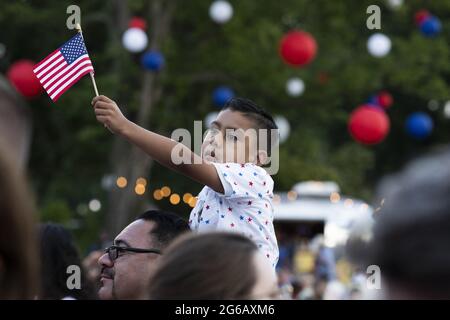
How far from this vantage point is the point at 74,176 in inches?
862

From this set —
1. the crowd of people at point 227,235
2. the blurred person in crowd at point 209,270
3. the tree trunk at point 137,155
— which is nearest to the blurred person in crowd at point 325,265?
the tree trunk at point 137,155

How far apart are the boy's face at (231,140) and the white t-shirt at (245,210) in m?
0.14

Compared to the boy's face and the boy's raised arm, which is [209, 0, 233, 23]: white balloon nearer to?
the boy's face

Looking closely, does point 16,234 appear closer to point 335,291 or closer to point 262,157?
point 262,157

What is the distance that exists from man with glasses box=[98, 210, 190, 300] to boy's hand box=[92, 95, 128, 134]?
0.45 m

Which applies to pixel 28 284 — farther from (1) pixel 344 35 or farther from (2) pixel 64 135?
(2) pixel 64 135

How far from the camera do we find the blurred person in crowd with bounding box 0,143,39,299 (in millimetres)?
1613

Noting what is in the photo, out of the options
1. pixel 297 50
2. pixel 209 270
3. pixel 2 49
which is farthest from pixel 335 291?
pixel 209 270

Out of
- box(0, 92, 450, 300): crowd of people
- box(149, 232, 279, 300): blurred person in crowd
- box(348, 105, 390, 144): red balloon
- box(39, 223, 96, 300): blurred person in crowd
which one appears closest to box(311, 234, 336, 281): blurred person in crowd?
box(348, 105, 390, 144): red balloon

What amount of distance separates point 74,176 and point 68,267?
677 inches

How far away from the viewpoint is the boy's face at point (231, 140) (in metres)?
4.20

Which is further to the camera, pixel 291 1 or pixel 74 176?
pixel 74 176

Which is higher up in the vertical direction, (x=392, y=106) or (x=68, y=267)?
(x=392, y=106)
